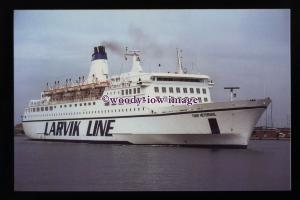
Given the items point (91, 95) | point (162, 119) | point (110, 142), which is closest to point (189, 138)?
point (162, 119)

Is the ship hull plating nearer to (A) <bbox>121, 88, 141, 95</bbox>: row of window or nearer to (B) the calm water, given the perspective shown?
(B) the calm water

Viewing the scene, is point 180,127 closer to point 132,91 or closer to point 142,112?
point 142,112

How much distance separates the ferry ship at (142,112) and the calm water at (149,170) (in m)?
0.54

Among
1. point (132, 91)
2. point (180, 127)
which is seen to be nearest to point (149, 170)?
point (180, 127)

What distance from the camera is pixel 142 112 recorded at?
1565 centimetres

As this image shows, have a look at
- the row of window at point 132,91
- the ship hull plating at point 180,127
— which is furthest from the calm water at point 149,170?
the row of window at point 132,91

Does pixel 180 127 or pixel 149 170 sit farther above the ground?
pixel 180 127

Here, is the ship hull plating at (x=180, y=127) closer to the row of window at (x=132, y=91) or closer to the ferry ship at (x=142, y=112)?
the ferry ship at (x=142, y=112)

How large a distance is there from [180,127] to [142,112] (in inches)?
49.7

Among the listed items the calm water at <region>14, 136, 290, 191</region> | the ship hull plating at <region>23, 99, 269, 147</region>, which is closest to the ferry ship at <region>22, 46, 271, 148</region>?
the ship hull plating at <region>23, 99, 269, 147</region>

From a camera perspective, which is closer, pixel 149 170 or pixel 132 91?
pixel 149 170

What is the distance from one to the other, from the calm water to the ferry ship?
1.77 feet

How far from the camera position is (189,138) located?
15023 millimetres
